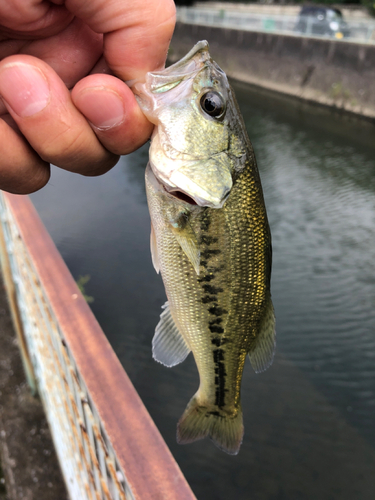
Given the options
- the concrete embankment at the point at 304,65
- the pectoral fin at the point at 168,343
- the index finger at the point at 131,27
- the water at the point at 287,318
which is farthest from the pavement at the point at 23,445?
the concrete embankment at the point at 304,65

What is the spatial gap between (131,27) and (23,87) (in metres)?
0.34

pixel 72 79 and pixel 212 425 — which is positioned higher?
pixel 72 79

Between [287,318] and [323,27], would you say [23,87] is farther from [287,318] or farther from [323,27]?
[323,27]

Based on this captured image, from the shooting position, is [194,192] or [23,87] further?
[194,192]

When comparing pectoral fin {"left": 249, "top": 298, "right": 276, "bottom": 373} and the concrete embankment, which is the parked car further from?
pectoral fin {"left": 249, "top": 298, "right": 276, "bottom": 373}

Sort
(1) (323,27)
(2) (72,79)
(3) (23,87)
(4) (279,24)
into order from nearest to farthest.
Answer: (3) (23,87), (2) (72,79), (1) (323,27), (4) (279,24)

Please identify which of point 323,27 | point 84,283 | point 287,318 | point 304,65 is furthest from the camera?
point 304,65

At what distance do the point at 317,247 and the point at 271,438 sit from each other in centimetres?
346

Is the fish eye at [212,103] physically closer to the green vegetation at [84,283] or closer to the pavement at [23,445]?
the pavement at [23,445]

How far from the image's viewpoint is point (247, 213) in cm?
147

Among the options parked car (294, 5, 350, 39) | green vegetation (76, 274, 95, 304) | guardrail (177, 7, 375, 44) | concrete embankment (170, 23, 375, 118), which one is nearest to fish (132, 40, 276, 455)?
green vegetation (76, 274, 95, 304)

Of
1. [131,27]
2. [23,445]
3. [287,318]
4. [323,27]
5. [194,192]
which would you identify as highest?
[131,27]

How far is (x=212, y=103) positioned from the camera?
1417 mm

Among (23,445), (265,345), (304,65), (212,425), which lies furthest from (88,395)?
(304,65)
